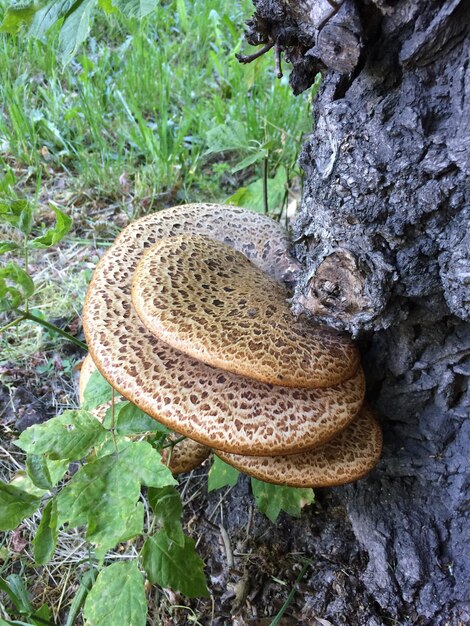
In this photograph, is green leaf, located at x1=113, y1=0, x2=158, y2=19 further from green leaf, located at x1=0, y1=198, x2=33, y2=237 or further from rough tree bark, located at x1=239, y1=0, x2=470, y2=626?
green leaf, located at x1=0, y1=198, x2=33, y2=237

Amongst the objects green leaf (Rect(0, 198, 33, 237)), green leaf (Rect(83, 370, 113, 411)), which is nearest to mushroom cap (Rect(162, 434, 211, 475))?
green leaf (Rect(83, 370, 113, 411))

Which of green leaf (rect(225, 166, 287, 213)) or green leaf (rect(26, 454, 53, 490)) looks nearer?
green leaf (rect(26, 454, 53, 490))

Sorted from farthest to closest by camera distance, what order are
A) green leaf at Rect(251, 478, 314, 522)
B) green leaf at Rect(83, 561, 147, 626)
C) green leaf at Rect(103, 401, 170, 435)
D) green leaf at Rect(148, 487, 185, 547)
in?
1. green leaf at Rect(251, 478, 314, 522)
2. green leaf at Rect(103, 401, 170, 435)
3. green leaf at Rect(148, 487, 185, 547)
4. green leaf at Rect(83, 561, 147, 626)

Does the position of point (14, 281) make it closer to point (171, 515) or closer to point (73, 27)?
point (73, 27)

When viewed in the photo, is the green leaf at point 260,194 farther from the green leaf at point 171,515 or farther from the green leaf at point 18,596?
the green leaf at point 18,596

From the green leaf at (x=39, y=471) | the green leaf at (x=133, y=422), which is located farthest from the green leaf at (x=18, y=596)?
the green leaf at (x=133, y=422)

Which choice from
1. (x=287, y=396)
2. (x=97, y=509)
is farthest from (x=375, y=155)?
(x=97, y=509)
